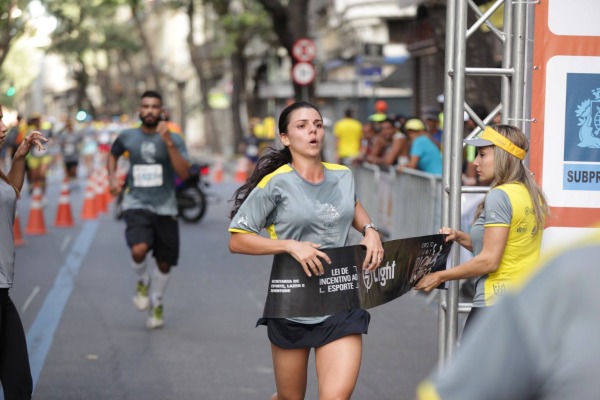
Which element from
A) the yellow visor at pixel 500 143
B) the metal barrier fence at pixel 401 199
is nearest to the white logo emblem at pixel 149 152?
the metal barrier fence at pixel 401 199

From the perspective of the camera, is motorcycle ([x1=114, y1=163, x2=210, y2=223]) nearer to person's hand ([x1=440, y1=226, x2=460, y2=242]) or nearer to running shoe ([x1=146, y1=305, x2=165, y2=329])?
running shoe ([x1=146, y1=305, x2=165, y2=329])

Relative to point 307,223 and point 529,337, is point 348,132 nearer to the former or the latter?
point 307,223

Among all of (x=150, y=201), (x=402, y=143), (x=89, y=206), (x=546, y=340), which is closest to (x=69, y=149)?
(x=89, y=206)

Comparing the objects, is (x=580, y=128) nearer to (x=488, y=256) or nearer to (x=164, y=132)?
(x=488, y=256)

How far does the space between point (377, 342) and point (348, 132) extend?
519 inches

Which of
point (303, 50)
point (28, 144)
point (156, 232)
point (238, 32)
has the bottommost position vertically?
point (156, 232)

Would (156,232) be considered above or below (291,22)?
below

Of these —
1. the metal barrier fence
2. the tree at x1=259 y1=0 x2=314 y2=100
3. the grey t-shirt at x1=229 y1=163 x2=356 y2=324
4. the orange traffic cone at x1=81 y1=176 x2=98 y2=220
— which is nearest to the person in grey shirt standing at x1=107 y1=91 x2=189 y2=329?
the metal barrier fence

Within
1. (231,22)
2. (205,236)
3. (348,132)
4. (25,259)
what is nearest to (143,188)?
(25,259)

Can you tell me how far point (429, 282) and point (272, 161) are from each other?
2.99 ft

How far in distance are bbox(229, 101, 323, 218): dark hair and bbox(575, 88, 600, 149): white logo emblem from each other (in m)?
1.48

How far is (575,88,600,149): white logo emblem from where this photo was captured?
19.0 feet

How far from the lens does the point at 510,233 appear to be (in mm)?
5043

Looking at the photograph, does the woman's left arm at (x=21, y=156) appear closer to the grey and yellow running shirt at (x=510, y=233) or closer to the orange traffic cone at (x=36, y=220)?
the grey and yellow running shirt at (x=510, y=233)
